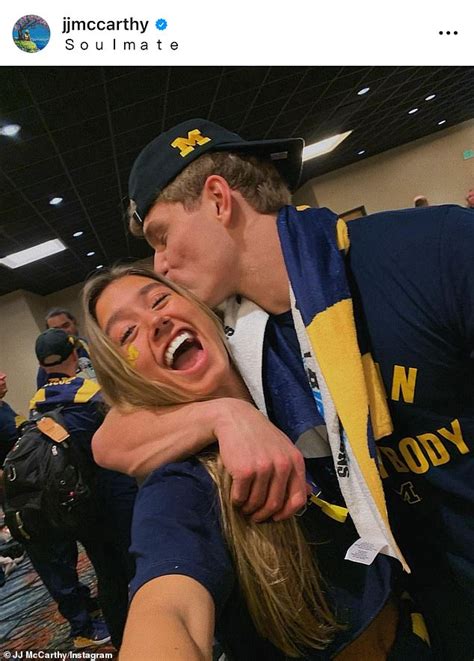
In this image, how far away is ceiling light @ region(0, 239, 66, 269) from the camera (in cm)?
329

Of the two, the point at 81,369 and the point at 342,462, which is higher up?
the point at 81,369

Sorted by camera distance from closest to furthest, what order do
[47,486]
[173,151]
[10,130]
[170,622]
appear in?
[170,622], [173,151], [47,486], [10,130]

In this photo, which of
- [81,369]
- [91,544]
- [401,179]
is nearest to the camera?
[91,544]

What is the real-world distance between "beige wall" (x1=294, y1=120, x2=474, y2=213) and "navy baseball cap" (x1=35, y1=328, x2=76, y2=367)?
364cm

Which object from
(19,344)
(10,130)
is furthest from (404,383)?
(19,344)

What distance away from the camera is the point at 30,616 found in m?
1.02

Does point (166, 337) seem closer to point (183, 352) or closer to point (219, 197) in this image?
point (183, 352)

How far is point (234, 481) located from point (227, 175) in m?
0.32

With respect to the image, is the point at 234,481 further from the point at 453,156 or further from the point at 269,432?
the point at 453,156

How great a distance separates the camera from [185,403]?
420mm

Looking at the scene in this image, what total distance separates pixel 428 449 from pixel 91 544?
812 mm
